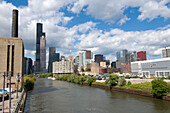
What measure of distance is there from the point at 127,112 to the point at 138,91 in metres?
23.3

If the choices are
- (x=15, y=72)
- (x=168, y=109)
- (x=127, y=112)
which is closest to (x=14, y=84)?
(x=15, y=72)

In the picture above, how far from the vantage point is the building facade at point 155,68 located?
4481 inches

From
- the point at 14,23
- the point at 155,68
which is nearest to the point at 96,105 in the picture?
→ the point at 14,23

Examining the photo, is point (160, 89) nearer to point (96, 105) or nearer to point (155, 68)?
point (96, 105)

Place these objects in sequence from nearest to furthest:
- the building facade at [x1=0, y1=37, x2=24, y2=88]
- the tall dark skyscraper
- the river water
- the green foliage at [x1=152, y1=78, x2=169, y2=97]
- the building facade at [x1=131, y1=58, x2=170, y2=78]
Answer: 1. the river water
2. the green foliage at [x1=152, y1=78, x2=169, y2=97]
3. the building facade at [x1=0, y1=37, x2=24, y2=88]
4. the tall dark skyscraper
5. the building facade at [x1=131, y1=58, x2=170, y2=78]

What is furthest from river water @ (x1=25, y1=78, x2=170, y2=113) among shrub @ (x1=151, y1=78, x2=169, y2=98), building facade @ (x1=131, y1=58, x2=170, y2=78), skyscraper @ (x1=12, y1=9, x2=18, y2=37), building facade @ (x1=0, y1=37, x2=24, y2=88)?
building facade @ (x1=131, y1=58, x2=170, y2=78)

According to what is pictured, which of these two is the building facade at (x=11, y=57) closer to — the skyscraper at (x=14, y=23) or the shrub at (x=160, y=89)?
the skyscraper at (x=14, y=23)

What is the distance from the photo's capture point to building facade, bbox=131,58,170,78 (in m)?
114

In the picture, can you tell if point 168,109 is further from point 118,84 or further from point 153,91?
point 118,84

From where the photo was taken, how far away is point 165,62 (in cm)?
11512

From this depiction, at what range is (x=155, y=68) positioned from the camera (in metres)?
123

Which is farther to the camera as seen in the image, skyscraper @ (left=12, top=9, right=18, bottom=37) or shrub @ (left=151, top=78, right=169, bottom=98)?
skyscraper @ (left=12, top=9, right=18, bottom=37)

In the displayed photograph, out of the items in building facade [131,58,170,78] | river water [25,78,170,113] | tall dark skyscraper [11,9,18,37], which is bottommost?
river water [25,78,170,113]

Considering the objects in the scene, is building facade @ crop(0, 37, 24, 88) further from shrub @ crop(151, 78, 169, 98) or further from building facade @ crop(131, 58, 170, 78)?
building facade @ crop(131, 58, 170, 78)
